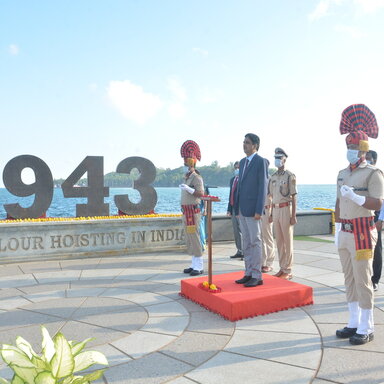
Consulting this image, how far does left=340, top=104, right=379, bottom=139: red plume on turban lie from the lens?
4093 mm

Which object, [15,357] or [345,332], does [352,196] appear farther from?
[15,357]

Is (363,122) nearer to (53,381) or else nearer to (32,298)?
(53,381)

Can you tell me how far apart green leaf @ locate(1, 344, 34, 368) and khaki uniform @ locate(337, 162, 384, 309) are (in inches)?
129

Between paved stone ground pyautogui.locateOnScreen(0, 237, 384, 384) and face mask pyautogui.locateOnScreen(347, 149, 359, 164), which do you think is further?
face mask pyautogui.locateOnScreen(347, 149, 359, 164)

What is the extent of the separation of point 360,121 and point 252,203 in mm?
1824

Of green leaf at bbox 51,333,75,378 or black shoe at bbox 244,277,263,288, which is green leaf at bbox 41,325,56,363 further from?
black shoe at bbox 244,277,263,288

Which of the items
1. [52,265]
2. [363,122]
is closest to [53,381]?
[363,122]

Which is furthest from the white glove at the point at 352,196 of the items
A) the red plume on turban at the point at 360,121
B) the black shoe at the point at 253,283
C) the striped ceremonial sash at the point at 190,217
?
the striped ceremonial sash at the point at 190,217

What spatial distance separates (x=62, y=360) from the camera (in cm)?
171

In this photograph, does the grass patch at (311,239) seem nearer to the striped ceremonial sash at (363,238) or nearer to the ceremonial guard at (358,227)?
the ceremonial guard at (358,227)

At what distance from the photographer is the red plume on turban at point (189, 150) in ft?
22.6

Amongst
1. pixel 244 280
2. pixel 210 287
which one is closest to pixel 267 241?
pixel 244 280

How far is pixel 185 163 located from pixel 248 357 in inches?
163

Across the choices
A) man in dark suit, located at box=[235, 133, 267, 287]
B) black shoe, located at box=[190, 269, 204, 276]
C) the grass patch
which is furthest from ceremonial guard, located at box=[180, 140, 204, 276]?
the grass patch
